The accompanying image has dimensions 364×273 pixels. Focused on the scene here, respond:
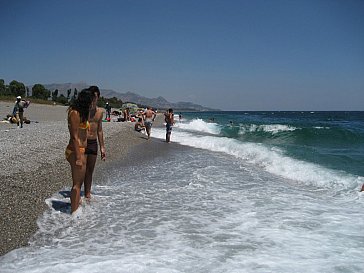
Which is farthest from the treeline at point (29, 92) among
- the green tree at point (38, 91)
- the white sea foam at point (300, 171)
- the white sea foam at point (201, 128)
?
the white sea foam at point (300, 171)

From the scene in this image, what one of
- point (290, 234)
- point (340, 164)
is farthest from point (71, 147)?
point (340, 164)

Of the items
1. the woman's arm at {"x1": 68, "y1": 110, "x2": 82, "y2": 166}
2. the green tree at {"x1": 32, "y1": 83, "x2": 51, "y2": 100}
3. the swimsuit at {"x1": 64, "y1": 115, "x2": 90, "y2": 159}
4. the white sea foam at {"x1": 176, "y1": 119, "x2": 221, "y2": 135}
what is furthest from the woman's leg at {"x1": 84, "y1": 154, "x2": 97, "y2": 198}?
the green tree at {"x1": 32, "y1": 83, "x2": 51, "y2": 100}

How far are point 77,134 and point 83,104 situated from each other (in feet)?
1.51

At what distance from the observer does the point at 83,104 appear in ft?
15.8

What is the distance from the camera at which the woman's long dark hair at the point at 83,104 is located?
4777mm

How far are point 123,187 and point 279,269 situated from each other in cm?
439

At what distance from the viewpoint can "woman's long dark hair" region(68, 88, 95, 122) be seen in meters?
4.78

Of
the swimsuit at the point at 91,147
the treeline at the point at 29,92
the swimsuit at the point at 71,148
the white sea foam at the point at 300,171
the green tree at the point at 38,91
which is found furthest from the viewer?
the green tree at the point at 38,91

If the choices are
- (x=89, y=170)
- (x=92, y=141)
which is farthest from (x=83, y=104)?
(x=89, y=170)

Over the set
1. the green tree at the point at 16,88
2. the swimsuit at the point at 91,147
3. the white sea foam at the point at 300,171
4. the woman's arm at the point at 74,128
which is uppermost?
the green tree at the point at 16,88

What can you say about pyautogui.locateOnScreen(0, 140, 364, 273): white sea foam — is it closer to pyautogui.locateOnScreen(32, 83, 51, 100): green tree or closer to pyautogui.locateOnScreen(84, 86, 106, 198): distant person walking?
pyautogui.locateOnScreen(84, 86, 106, 198): distant person walking

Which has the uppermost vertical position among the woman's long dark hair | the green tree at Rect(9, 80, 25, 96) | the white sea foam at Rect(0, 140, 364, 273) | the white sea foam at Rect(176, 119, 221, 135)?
the green tree at Rect(9, 80, 25, 96)

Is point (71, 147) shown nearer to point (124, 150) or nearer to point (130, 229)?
point (130, 229)

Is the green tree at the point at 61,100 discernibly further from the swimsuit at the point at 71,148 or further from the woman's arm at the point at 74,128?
the woman's arm at the point at 74,128
